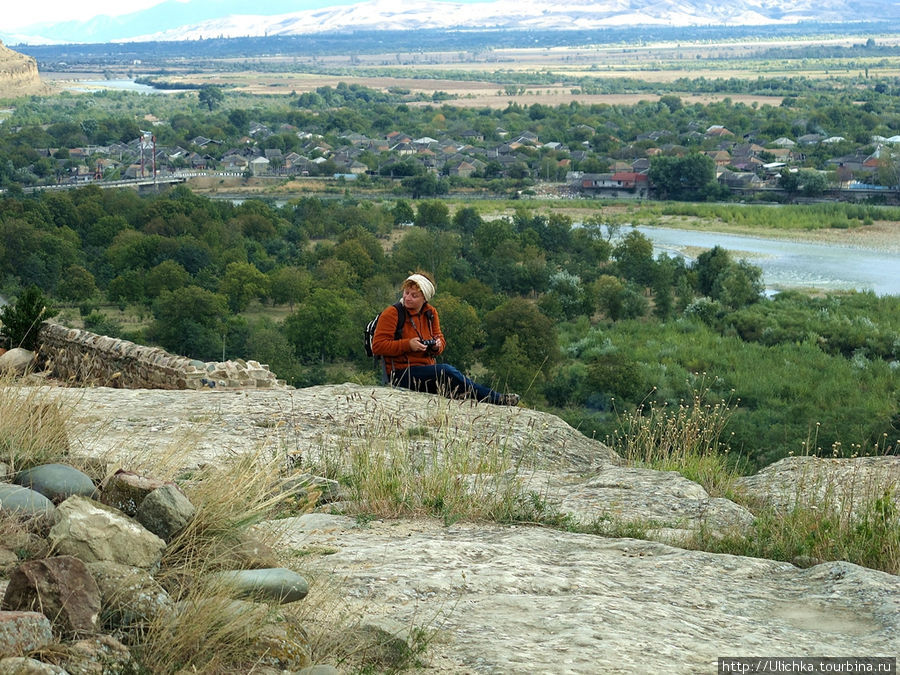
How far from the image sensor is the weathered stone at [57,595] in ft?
11.1

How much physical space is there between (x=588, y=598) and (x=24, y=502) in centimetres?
228

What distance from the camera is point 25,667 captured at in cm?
309

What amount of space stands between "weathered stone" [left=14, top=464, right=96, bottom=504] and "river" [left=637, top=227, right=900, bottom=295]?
3616 cm

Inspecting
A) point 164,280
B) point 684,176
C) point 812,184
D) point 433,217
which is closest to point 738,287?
point 164,280

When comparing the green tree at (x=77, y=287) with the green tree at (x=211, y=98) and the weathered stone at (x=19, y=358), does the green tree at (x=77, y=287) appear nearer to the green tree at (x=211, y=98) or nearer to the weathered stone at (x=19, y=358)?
the weathered stone at (x=19, y=358)

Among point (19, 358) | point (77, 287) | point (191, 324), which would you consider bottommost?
point (77, 287)

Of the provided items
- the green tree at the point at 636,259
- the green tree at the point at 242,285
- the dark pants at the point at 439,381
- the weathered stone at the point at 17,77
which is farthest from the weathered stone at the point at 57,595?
the weathered stone at the point at 17,77

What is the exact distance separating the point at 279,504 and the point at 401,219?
4898 centimetres

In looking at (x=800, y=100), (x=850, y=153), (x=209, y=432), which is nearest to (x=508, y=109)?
(x=800, y=100)

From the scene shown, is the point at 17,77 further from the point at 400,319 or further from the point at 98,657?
the point at 98,657

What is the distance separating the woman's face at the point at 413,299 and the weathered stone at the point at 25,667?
Result: 18.2 ft

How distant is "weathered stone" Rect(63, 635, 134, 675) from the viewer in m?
3.27

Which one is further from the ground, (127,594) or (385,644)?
(127,594)

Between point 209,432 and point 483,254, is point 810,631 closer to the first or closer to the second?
point 209,432
